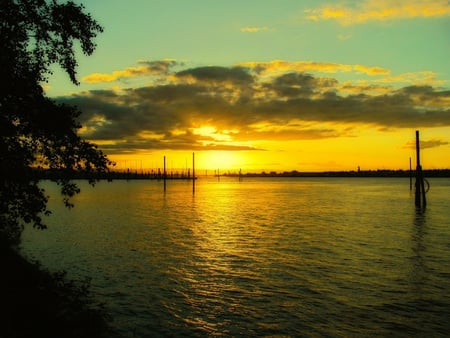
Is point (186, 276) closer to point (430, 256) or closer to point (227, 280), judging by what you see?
point (227, 280)

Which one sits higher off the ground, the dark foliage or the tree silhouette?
the tree silhouette

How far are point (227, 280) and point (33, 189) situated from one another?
31.6 feet

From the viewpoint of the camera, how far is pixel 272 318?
12734mm

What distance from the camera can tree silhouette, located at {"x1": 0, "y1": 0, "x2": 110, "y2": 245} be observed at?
35.3 ft

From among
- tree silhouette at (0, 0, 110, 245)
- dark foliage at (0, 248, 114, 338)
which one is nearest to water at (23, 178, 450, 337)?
dark foliage at (0, 248, 114, 338)

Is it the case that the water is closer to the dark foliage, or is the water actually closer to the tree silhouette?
the dark foliage

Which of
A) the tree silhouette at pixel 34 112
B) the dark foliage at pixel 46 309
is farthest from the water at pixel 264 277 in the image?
the tree silhouette at pixel 34 112

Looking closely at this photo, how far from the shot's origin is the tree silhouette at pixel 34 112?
1077cm

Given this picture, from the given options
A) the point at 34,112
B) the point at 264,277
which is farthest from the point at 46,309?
the point at 264,277

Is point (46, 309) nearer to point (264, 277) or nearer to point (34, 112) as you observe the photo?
point (34, 112)

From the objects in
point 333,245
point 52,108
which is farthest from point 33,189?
point 333,245

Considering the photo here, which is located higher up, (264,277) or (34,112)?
(34,112)

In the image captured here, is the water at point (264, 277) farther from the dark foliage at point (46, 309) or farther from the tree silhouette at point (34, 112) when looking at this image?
the tree silhouette at point (34, 112)

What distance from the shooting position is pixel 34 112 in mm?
11117
